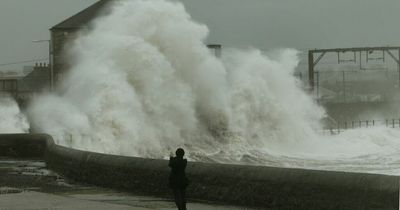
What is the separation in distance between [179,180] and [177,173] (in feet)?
0.31

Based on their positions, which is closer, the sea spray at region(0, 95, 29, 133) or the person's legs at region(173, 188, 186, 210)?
the person's legs at region(173, 188, 186, 210)

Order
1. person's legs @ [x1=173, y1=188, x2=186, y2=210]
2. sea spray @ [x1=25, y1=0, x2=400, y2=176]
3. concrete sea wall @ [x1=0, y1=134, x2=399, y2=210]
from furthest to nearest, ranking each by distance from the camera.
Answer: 1. sea spray @ [x1=25, y1=0, x2=400, y2=176]
2. person's legs @ [x1=173, y1=188, x2=186, y2=210]
3. concrete sea wall @ [x1=0, y1=134, x2=399, y2=210]

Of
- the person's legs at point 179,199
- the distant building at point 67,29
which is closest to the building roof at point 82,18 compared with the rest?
the distant building at point 67,29

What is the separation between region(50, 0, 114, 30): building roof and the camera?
6919cm

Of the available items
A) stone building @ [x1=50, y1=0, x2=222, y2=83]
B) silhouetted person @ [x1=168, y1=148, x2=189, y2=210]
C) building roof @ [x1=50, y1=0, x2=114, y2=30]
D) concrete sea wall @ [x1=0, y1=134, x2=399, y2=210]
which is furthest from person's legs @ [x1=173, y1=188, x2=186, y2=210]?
building roof @ [x1=50, y1=0, x2=114, y2=30]

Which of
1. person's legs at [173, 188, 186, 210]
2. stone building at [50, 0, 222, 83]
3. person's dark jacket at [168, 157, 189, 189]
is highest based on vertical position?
stone building at [50, 0, 222, 83]

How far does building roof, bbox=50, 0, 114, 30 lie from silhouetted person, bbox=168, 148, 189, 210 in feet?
197

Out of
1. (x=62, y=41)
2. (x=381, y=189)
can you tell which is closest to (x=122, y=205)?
(x=381, y=189)

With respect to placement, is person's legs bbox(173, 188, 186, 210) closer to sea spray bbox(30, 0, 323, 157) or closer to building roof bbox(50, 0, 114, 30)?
sea spray bbox(30, 0, 323, 157)

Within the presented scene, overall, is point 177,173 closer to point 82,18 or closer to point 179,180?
point 179,180

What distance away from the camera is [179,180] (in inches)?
351

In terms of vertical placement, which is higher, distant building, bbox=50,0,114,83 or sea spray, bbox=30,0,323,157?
distant building, bbox=50,0,114,83

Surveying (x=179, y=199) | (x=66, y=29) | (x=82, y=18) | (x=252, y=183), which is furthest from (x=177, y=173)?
(x=82, y=18)

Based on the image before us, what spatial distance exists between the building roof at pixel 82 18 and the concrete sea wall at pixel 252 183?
5692 cm
